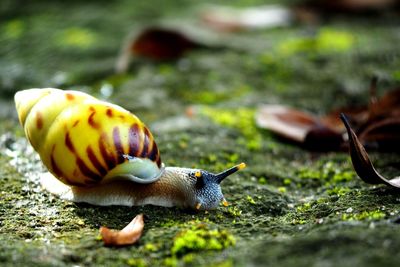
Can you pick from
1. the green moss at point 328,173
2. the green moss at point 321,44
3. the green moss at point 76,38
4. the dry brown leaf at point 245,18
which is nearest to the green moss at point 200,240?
the green moss at point 328,173

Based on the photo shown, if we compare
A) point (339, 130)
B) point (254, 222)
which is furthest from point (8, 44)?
point (254, 222)

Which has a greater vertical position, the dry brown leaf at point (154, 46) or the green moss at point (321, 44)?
the green moss at point (321, 44)

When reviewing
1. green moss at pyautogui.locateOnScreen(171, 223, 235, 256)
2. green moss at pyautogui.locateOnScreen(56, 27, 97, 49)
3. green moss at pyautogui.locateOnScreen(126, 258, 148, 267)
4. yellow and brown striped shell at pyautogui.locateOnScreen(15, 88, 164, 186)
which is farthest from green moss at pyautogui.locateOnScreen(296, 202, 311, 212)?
green moss at pyautogui.locateOnScreen(56, 27, 97, 49)

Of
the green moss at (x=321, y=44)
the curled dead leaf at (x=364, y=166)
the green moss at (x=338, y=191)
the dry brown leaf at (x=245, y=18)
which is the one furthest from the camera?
the dry brown leaf at (x=245, y=18)

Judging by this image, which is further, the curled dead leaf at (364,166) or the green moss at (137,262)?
the curled dead leaf at (364,166)

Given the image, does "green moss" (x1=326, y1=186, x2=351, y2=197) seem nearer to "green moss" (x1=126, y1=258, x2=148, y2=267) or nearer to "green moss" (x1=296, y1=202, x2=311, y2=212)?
"green moss" (x1=296, y1=202, x2=311, y2=212)

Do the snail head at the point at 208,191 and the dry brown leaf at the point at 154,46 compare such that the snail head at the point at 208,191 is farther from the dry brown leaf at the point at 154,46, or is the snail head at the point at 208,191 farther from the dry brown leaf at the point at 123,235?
the dry brown leaf at the point at 154,46
